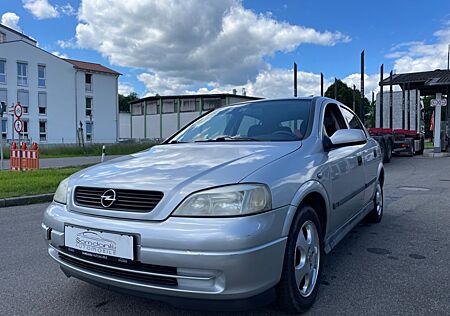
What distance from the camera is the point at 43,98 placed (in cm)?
4203

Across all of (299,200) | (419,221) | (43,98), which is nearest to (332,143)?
(299,200)

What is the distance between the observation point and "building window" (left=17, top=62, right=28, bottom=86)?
131ft

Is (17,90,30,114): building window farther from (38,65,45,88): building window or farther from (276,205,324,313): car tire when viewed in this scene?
(276,205,324,313): car tire

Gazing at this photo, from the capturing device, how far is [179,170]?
2.55 metres

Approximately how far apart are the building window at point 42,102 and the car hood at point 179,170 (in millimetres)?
43476

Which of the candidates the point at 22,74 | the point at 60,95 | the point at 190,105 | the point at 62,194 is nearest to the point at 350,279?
the point at 62,194

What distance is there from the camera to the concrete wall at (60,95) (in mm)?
39469

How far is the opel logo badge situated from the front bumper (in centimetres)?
14

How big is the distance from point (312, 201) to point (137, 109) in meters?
58.4

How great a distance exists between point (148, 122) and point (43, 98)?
1700 centimetres

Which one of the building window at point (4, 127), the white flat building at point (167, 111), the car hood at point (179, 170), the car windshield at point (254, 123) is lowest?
the car hood at point (179, 170)

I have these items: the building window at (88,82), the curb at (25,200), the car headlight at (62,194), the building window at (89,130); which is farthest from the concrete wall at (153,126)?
the car headlight at (62,194)

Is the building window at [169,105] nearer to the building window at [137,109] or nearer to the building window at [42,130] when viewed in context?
the building window at [137,109]

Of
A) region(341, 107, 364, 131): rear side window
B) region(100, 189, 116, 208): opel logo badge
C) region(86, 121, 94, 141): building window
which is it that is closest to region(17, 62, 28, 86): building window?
region(86, 121, 94, 141): building window
